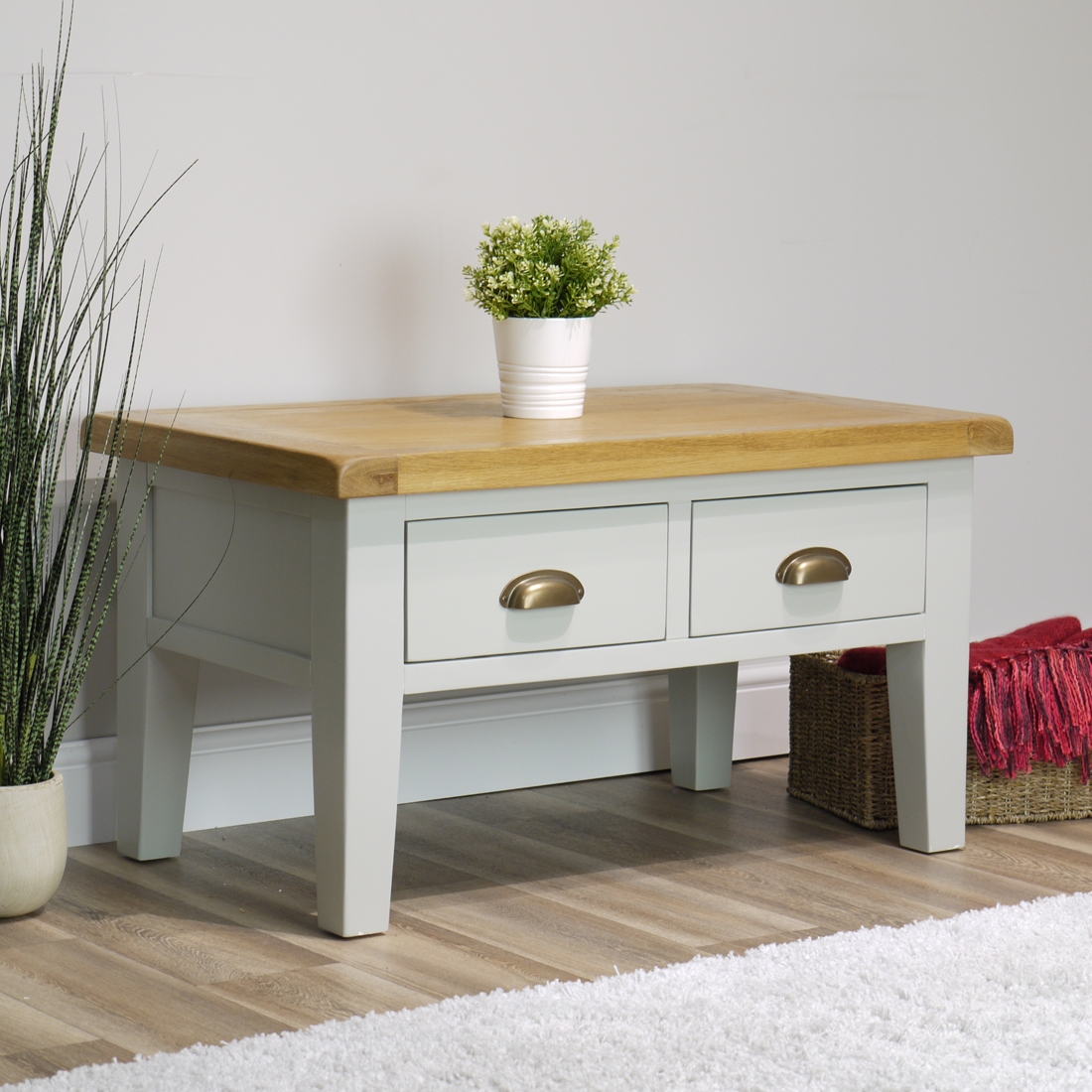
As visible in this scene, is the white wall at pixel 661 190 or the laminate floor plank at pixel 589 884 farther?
the white wall at pixel 661 190

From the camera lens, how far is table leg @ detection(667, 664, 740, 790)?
2.84 m

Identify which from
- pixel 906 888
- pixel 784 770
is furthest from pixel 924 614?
pixel 784 770

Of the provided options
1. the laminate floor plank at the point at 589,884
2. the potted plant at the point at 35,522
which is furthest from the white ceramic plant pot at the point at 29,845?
the laminate floor plank at the point at 589,884

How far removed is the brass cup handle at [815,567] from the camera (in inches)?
91.7

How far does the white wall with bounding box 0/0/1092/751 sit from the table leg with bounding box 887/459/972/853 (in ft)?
2.31

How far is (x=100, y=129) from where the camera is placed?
2432 mm

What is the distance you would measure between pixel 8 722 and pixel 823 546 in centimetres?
107

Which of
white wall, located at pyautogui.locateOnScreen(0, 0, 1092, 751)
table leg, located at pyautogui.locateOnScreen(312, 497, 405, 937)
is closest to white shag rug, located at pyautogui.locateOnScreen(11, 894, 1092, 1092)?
table leg, located at pyautogui.locateOnScreen(312, 497, 405, 937)

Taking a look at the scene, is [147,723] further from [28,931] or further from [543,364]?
[543,364]

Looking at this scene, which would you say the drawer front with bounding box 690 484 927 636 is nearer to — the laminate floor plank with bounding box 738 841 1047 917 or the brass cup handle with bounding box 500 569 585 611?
the brass cup handle with bounding box 500 569 585 611

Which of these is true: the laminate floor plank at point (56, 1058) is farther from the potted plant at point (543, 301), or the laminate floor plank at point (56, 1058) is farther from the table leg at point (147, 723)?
the potted plant at point (543, 301)

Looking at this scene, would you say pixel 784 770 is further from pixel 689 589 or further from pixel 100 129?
pixel 100 129

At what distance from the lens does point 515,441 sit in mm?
2131

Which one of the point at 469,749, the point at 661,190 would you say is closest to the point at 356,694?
the point at 469,749
